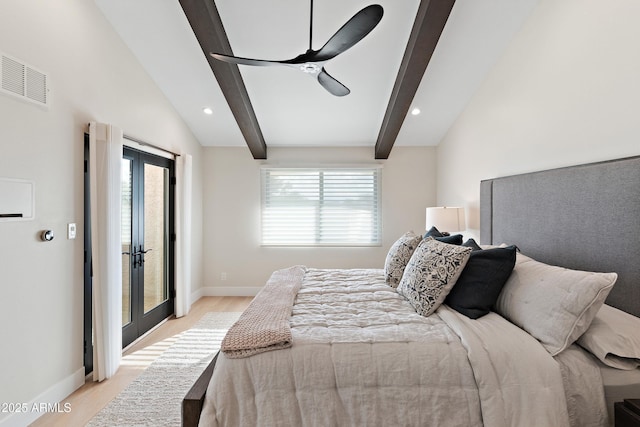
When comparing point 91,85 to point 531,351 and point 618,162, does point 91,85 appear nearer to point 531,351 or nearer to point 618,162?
point 531,351

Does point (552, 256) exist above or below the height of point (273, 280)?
above

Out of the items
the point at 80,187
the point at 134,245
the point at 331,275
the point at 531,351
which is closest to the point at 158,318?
the point at 134,245

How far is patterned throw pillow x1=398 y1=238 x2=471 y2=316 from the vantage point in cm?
196

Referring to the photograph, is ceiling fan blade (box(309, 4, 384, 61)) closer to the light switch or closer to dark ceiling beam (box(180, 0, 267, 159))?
dark ceiling beam (box(180, 0, 267, 159))

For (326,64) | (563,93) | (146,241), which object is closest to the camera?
(563,93)

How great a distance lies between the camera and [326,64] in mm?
3477

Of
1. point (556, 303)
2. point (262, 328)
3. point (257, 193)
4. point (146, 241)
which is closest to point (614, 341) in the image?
point (556, 303)

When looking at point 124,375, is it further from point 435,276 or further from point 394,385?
point 435,276

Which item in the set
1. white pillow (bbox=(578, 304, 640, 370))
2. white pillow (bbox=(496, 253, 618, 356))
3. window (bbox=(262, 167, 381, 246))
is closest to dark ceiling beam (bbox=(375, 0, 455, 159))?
window (bbox=(262, 167, 381, 246))

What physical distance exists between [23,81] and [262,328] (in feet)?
6.88

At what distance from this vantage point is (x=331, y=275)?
3039 mm

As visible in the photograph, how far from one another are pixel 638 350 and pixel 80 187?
11.5 ft

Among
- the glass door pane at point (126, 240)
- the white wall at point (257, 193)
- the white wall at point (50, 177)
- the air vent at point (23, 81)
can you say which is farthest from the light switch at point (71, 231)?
the white wall at point (257, 193)

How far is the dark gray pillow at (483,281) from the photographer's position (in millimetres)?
1884
